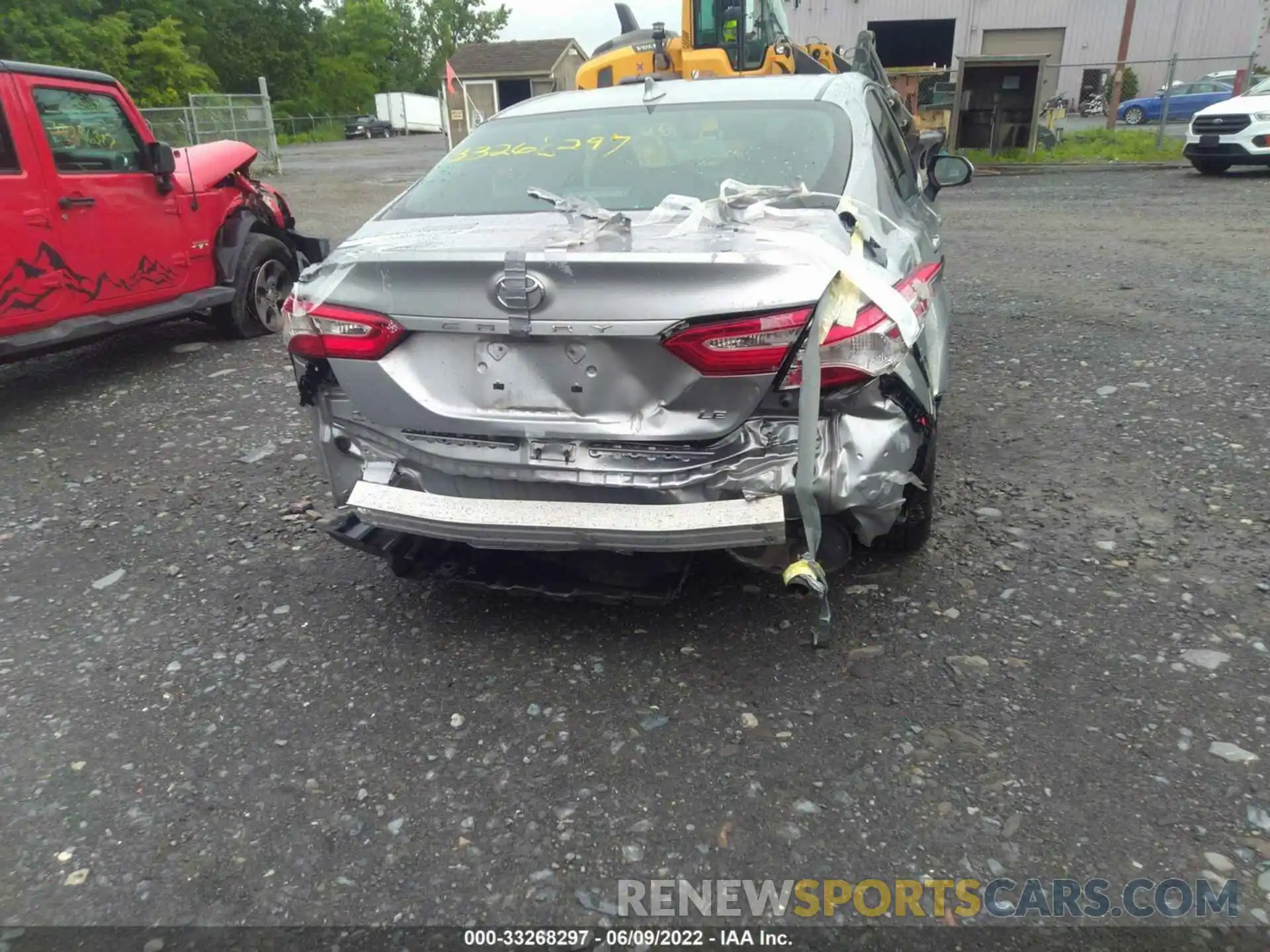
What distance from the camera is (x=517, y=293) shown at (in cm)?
254

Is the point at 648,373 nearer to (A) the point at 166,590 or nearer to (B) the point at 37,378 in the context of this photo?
(A) the point at 166,590

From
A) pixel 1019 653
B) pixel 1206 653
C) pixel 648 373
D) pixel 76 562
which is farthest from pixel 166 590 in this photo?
pixel 1206 653

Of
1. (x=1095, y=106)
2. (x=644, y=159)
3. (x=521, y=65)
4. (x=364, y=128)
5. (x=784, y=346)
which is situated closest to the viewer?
(x=784, y=346)

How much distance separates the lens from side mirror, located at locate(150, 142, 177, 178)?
6.18 meters

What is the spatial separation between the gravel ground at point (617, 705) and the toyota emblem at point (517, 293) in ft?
3.73

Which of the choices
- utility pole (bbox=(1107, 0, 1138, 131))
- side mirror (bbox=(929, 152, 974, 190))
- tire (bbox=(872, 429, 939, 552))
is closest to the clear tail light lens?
tire (bbox=(872, 429, 939, 552))

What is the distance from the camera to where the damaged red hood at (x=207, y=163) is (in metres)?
6.59

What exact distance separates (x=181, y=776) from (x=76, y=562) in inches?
67.9

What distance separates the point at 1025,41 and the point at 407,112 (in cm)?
4099

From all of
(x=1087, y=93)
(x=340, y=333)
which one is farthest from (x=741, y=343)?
(x=1087, y=93)

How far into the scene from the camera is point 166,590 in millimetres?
3527

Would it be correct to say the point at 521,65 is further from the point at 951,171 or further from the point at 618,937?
the point at 618,937

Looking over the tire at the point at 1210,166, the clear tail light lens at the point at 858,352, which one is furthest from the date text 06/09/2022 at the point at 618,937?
the tire at the point at 1210,166

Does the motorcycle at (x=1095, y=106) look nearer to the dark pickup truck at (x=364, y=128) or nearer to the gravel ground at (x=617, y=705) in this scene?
the gravel ground at (x=617, y=705)
